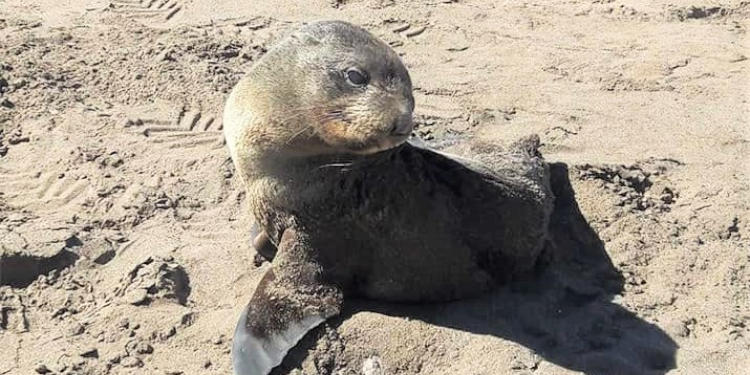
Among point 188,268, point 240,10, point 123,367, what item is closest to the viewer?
point 123,367

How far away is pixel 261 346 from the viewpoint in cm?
448

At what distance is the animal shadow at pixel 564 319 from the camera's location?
4.63 metres

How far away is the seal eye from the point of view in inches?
165

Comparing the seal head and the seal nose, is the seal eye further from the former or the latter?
the seal nose

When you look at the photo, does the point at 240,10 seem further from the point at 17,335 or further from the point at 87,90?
the point at 17,335

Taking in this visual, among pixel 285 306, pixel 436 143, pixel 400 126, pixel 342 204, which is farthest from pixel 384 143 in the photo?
pixel 436 143

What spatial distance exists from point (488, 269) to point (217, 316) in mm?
1433

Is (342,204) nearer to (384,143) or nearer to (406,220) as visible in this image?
(406,220)

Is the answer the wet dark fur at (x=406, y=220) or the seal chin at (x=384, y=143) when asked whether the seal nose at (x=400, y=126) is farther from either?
the wet dark fur at (x=406, y=220)

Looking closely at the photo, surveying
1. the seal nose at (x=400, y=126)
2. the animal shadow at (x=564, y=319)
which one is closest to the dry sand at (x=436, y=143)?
the animal shadow at (x=564, y=319)

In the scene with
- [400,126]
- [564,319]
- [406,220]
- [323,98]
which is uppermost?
[400,126]

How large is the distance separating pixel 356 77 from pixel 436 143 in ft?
5.97

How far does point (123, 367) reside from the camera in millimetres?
4633


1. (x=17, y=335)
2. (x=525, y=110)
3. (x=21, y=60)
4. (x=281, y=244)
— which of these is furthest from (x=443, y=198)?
(x=21, y=60)
